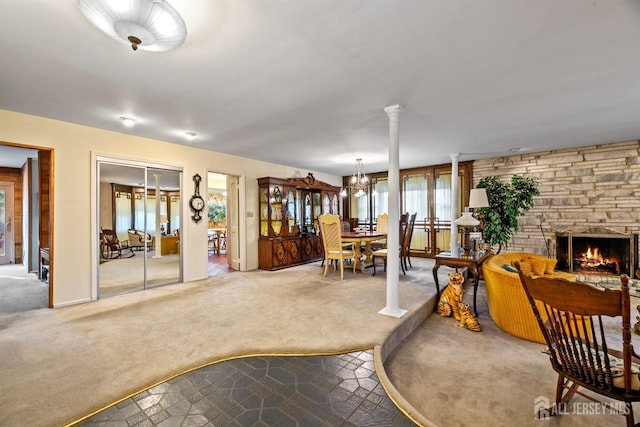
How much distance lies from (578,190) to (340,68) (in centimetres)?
562

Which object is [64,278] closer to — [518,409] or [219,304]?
[219,304]

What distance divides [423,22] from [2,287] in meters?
6.95

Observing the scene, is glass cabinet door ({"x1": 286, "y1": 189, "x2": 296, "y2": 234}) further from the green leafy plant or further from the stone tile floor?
the stone tile floor

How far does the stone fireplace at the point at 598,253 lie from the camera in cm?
483

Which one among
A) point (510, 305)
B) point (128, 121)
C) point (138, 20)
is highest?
point (128, 121)

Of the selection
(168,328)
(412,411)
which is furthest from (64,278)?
(412,411)

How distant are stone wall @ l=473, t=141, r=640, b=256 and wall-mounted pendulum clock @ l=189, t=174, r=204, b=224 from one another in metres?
6.19

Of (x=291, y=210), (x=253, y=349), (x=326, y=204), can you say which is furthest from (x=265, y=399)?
(x=326, y=204)

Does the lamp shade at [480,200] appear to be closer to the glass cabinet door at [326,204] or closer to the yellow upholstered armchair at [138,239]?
the glass cabinet door at [326,204]

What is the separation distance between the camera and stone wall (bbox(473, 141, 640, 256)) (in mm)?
4863

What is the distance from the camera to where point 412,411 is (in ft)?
5.35

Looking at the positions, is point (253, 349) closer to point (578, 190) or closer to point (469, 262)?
point (469, 262)

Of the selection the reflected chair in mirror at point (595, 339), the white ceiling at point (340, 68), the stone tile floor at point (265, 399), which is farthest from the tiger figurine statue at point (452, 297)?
the white ceiling at point (340, 68)

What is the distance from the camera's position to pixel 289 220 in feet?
20.9
